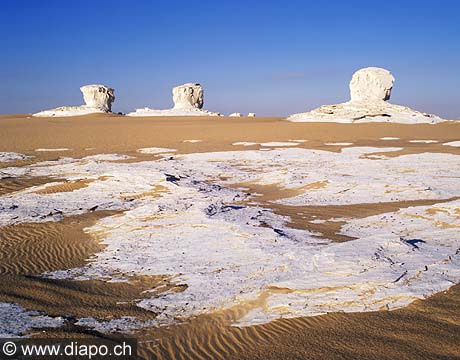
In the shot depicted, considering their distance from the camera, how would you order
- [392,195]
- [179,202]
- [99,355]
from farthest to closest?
[392,195]
[179,202]
[99,355]

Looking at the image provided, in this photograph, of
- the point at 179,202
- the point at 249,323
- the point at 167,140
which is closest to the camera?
the point at 249,323

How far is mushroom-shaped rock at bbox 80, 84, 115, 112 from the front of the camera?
5597cm

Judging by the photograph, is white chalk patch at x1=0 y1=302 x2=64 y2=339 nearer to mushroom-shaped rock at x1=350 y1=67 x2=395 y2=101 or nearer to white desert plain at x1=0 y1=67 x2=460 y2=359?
white desert plain at x1=0 y1=67 x2=460 y2=359

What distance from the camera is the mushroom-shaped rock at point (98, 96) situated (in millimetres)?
55969

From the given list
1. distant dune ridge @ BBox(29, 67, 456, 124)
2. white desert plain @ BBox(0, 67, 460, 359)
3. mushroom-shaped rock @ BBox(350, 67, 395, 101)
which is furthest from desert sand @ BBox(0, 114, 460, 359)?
mushroom-shaped rock @ BBox(350, 67, 395, 101)

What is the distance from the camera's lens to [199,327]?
13.9 feet

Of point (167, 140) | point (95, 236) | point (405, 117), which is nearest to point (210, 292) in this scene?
point (95, 236)

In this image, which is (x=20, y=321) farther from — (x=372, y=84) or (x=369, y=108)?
(x=372, y=84)

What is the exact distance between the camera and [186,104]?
58281 mm

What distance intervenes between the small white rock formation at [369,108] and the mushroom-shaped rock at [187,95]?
19.9 meters

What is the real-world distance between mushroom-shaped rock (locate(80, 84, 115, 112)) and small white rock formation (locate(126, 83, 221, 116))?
4.76 m

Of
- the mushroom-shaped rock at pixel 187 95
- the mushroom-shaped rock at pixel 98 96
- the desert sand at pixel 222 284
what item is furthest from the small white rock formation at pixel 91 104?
the desert sand at pixel 222 284

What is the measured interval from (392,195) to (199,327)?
7.30m

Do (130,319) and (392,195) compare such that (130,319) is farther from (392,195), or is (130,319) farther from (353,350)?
(392,195)
